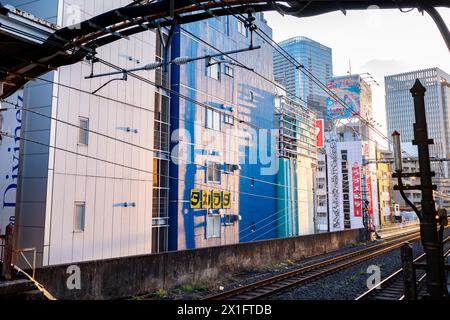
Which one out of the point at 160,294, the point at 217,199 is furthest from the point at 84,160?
the point at 217,199

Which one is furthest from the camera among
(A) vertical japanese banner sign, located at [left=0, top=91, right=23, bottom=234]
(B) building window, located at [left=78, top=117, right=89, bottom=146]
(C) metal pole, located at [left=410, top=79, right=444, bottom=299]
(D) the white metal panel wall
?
(B) building window, located at [left=78, top=117, right=89, bottom=146]

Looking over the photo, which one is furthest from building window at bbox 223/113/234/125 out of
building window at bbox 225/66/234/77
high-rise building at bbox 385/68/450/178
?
high-rise building at bbox 385/68/450/178

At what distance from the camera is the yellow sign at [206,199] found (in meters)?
22.7

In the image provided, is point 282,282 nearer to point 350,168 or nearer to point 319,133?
point 319,133

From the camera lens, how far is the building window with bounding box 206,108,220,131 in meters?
23.6

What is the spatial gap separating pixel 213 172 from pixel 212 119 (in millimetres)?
3450

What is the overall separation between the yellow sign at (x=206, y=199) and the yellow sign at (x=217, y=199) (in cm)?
54

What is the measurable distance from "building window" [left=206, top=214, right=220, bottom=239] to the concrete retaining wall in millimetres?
5241

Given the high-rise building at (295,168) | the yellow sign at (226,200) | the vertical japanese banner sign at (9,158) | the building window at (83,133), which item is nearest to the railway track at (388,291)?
the building window at (83,133)

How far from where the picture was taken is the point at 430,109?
174 m

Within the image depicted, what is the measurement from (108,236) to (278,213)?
1771 cm

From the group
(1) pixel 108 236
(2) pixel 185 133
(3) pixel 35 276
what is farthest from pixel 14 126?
(2) pixel 185 133

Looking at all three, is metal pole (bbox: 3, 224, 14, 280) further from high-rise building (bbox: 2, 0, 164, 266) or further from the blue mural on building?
the blue mural on building
